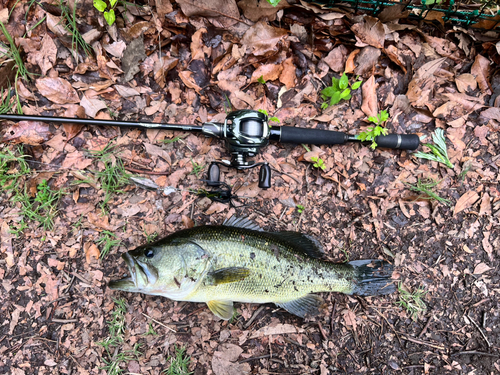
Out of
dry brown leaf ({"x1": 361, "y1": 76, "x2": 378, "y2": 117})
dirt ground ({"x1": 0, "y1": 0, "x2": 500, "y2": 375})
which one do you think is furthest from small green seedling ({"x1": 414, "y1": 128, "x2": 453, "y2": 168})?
dry brown leaf ({"x1": 361, "y1": 76, "x2": 378, "y2": 117})

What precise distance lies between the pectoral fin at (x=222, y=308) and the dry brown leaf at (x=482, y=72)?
13.6ft

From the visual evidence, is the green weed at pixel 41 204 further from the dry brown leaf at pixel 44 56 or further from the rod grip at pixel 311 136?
the rod grip at pixel 311 136

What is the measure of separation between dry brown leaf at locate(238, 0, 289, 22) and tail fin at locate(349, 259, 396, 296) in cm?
310

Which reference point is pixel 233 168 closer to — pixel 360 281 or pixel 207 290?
pixel 207 290

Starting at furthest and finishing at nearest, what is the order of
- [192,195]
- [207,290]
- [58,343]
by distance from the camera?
[192,195], [58,343], [207,290]

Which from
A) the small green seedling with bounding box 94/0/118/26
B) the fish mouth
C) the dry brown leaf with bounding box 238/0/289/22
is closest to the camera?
the fish mouth

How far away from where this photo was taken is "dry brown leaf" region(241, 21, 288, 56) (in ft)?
11.8

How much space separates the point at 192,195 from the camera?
3.59 metres

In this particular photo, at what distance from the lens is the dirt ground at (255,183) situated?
340 cm

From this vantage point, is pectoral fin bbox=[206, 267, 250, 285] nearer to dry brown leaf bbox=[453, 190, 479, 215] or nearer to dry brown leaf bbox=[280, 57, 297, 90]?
dry brown leaf bbox=[280, 57, 297, 90]

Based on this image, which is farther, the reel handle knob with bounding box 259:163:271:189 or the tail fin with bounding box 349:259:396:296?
the tail fin with bounding box 349:259:396:296

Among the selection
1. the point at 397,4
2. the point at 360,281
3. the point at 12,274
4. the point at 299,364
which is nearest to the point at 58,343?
the point at 12,274

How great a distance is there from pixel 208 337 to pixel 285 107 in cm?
288

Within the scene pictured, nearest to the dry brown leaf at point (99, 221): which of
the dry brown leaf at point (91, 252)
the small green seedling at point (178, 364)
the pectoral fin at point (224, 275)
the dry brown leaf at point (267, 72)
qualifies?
the dry brown leaf at point (91, 252)
